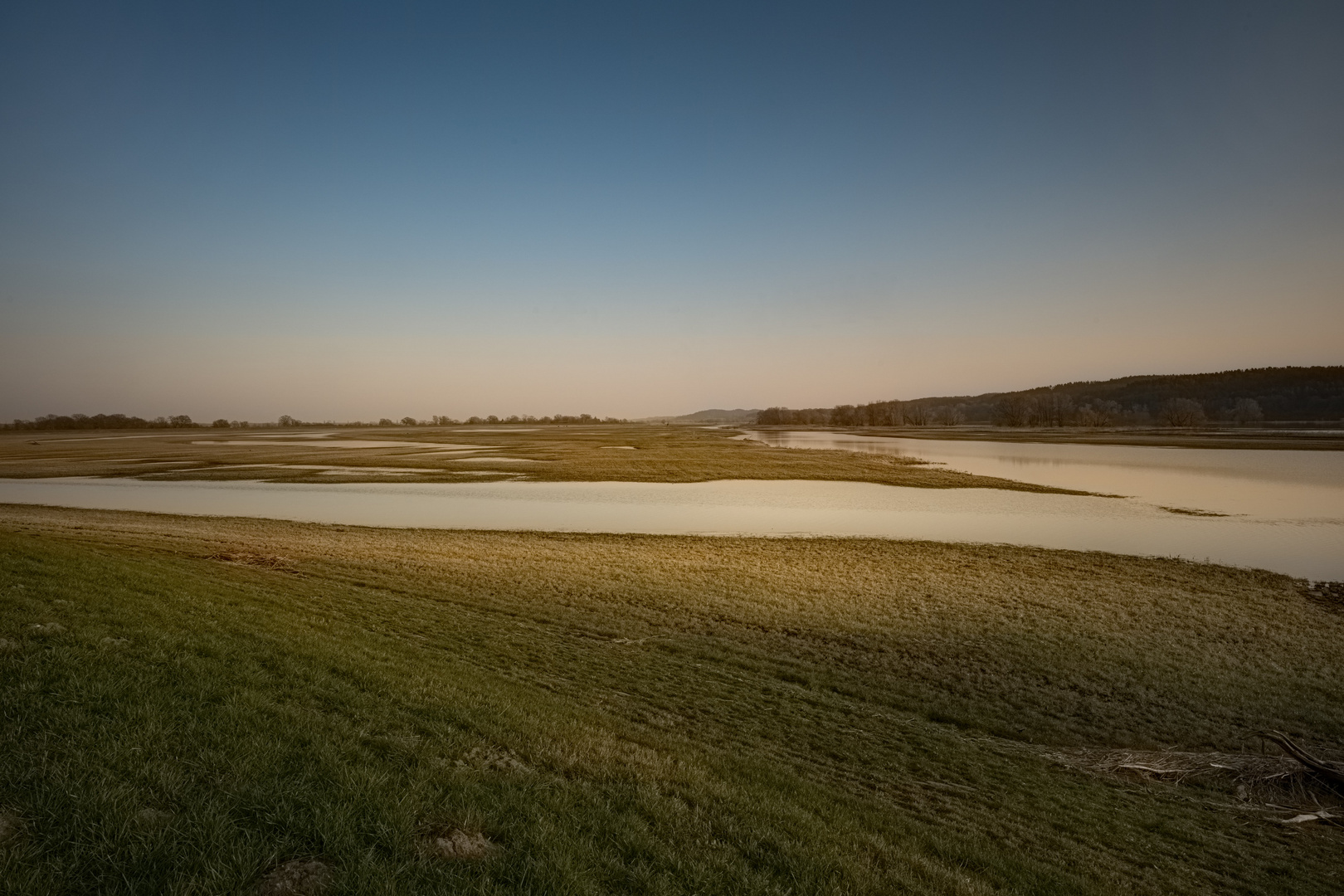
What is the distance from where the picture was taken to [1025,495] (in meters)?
Result: 50.8

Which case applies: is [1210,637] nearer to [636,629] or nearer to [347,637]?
[636,629]

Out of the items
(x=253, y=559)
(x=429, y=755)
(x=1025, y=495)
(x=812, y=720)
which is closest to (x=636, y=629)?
(x=812, y=720)

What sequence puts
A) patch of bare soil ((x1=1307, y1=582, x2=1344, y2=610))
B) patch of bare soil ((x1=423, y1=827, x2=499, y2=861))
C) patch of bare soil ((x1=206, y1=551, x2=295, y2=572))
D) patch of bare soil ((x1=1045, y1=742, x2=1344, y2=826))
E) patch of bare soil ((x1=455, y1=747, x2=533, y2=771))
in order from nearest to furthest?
patch of bare soil ((x1=423, y1=827, x2=499, y2=861)), patch of bare soil ((x1=455, y1=747, x2=533, y2=771)), patch of bare soil ((x1=1045, y1=742, x2=1344, y2=826)), patch of bare soil ((x1=1307, y1=582, x2=1344, y2=610)), patch of bare soil ((x1=206, y1=551, x2=295, y2=572))

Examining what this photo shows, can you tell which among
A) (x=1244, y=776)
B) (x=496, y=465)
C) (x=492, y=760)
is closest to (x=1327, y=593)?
(x=1244, y=776)

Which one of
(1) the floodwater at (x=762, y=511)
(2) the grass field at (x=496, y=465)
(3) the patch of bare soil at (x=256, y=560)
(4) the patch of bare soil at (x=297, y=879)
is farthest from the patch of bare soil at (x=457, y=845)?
(2) the grass field at (x=496, y=465)

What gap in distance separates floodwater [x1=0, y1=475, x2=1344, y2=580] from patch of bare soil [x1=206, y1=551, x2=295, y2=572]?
12.3 m

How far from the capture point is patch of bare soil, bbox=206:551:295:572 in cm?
2281

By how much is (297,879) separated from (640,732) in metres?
6.12

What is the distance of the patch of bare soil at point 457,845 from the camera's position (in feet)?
18.4

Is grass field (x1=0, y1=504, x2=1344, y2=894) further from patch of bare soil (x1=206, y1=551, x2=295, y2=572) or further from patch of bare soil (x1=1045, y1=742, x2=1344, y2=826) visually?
patch of bare soil (x1=206, y1=551, x2=295, y2=572)

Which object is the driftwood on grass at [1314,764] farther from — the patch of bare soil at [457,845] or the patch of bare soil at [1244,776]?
the patch of bare soil at [457,845]

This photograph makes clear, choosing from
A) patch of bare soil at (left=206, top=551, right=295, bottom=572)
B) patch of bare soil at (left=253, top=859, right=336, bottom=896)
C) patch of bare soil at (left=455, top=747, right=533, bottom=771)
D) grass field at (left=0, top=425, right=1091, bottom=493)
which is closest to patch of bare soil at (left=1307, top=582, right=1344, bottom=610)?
patch of bare soil at (left=455, top=747, right=533, bottom=771)

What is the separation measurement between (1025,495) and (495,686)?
50.0 meters

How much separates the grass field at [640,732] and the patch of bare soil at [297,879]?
98 mm
